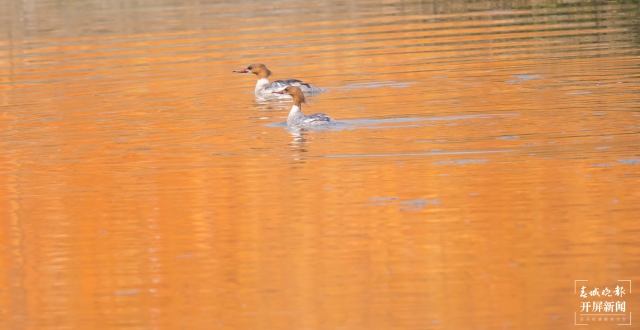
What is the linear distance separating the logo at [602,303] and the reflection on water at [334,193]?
81 millimetres

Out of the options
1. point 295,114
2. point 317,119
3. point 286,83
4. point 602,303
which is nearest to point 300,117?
point 295,114

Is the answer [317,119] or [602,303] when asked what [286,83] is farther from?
[602,303]

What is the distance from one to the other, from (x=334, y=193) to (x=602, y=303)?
13.8 ft

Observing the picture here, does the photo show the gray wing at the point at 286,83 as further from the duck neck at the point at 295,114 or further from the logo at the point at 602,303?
the logo at the point at 602,303

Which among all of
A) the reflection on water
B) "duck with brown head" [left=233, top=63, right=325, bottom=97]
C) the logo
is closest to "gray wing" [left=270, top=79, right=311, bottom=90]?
"duck with brown head" [left=233, top=63, right=325, bottom=97]

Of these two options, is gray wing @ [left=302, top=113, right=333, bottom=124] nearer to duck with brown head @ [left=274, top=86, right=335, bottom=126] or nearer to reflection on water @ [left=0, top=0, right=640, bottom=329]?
duck with brown head @ [left=274, top=86, right=335, bottom=126]

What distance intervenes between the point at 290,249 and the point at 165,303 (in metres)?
1.49

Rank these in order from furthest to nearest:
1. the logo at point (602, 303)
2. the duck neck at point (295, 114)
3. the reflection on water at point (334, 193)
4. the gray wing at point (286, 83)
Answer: the gray wing at point (286, 83)
the duck neck at point (295, 114)
the reflection on water at point (334, 193)
the logo at point (602, 303)

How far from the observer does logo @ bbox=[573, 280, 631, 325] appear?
8367 millimetres

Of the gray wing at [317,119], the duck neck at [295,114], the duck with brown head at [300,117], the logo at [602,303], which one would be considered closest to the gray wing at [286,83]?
the duck with brown head at [300,117]

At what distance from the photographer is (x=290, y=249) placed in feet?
34.1

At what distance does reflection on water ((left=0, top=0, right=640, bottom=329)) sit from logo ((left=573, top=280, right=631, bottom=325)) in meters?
0.08

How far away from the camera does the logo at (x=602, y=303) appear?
8.37 m

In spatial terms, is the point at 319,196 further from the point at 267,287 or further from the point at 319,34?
the point at 319,34
